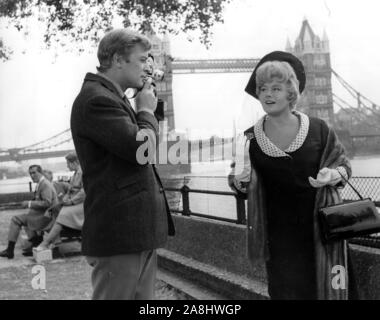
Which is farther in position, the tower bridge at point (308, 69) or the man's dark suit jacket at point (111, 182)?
the tower bridge at point (308, 69)

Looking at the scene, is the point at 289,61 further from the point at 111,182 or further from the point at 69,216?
the point at 69,216

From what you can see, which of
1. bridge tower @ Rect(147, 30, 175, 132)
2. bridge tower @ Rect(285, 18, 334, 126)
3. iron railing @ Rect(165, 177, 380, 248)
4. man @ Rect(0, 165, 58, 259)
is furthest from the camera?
man @ Rect(0, 165, 58, 259)

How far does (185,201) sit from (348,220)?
10.0 ft

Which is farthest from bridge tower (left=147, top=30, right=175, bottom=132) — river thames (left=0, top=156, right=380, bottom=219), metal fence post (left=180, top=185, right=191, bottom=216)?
metal fence post (left=180, top=185, right=191, bottom=216)

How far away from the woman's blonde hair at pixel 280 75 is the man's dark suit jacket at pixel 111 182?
53 centimetres

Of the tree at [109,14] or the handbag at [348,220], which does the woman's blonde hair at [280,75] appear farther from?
the tree at [109,14]

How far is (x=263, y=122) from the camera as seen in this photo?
2150mm

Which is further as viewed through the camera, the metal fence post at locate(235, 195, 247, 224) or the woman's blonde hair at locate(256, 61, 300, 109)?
the metal fence post at locate(235, 195, 247, 224)

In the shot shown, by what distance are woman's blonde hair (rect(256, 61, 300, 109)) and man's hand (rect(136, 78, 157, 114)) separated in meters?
0.48

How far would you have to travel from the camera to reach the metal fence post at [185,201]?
4.87 metres

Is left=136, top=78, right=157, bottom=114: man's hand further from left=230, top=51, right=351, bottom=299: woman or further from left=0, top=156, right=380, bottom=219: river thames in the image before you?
left=0, top=156, right=380, bottom=219: river thames

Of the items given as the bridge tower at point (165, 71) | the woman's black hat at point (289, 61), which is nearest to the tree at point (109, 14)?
the bridge tower at point (165, 71)

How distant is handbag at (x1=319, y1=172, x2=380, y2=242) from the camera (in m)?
1.92
